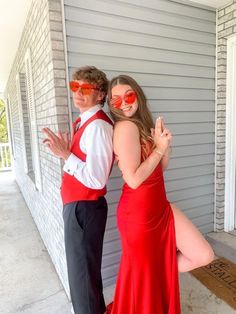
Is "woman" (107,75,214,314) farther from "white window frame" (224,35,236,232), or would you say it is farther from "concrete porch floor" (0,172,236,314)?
"white window frame" (224,35,236,232)

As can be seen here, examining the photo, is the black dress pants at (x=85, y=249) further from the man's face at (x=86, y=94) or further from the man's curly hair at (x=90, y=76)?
the man's curly hair at (x=90, y=76)

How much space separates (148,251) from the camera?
1.43 metres

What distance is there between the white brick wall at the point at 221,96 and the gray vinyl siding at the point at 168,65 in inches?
2.4

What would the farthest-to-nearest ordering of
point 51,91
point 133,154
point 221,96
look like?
1. point 221,96
2. point 51,91
3. point 133,154

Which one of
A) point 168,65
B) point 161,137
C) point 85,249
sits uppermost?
point 168,65

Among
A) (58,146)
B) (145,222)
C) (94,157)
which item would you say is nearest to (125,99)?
(94,157)

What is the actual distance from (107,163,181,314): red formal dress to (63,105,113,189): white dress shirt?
0.19m

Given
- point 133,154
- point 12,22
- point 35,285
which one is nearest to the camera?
point 133,154

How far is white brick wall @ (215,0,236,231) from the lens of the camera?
2.52 metres

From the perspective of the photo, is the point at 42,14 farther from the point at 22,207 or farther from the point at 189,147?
the point at 22,207

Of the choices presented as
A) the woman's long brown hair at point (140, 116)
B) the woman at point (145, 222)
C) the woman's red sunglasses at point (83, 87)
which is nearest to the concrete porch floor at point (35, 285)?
the woman at point (145, 222)

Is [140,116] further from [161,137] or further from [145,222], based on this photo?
[145,222]

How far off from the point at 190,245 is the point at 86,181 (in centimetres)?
72

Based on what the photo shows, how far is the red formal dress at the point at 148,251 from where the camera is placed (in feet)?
4.61
